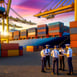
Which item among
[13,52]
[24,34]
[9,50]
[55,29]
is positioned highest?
[55,29]

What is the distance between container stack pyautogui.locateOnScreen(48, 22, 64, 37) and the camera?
33847 mm

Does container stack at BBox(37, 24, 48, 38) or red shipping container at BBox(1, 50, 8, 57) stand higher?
container stack at BBox(37, 24, 48, 38)

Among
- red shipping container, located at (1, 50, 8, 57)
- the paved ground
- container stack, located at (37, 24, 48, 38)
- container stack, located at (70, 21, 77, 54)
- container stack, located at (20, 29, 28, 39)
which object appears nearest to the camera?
the paved ground

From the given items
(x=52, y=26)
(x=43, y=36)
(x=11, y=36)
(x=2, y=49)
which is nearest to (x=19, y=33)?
(x=11, y=36)

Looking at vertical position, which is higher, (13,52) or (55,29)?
(55,29)

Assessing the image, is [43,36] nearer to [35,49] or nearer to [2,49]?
[35,49]

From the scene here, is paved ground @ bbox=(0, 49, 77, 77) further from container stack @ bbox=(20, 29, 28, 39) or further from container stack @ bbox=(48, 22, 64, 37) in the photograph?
container stack @ bbox=(20, 29, 28, 39)

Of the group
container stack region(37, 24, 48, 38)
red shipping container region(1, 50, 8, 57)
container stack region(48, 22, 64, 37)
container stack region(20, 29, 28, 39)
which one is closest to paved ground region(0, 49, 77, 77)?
red shipping container region(1, 50, 8, 57)

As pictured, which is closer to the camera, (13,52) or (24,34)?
(13,52)

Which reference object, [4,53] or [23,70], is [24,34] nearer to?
[4,53]

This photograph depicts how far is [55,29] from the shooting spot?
3434 centimetres

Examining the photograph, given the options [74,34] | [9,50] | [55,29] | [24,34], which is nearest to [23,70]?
[9,50]

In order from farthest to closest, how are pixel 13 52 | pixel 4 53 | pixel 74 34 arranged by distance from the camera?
pixel 74 34
pixel 13 52
pixel 4 53

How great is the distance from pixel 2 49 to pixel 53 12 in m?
22.4
